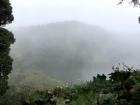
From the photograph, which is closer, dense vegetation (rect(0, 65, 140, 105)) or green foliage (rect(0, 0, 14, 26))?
dense vegetation (rect(0, 65, 140, 105))

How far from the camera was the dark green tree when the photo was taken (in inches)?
1112

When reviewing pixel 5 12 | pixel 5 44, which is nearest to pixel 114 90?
pixel 5 44

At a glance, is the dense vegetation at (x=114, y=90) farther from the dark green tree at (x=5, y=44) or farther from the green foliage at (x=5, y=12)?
the green foliage at (x=5, y=12)

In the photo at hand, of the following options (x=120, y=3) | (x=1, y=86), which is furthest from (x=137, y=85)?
(x=1, y=86)

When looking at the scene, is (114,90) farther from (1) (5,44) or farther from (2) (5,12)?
(2) (5,12)

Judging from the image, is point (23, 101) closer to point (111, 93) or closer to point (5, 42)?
point (111, 93)

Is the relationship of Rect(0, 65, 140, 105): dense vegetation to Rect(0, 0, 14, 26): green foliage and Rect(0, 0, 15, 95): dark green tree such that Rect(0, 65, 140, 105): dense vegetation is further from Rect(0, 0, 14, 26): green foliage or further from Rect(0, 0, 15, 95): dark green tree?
Rect(0, 0, 14, 26): green foliage

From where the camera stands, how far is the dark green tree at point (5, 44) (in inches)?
1112

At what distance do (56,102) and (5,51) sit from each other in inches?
747

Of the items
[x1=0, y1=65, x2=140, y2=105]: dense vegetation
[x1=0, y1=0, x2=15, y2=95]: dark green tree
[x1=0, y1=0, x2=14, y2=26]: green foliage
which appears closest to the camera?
[x1=0, y1=65, x2=140, y2=105]: dense vegetation

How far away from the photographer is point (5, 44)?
28969 millimetres

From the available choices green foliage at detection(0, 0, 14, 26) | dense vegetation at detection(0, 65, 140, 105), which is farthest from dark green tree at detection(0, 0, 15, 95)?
dense vegetation at detection(0, 65, 140, 105)

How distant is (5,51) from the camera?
29.4 m

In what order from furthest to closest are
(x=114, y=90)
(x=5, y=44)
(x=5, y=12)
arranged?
(x=5, y=12) → (x=5, y=44) → (x=114, y=90)
